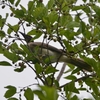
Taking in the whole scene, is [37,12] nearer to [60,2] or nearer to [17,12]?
[17,12]

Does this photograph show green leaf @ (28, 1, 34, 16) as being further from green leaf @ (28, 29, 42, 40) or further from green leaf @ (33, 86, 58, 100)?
green leaf @ (33, 86, 58, 100)

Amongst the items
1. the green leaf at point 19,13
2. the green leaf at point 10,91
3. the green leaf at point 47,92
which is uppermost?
the green leaf at point 19,13

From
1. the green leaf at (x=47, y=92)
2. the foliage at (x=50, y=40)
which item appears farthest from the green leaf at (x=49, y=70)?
the green leaf at (x=47, y=92)

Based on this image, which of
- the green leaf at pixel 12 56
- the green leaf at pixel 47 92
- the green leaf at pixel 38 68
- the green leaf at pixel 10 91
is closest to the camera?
the green leaf at pixel 47 92

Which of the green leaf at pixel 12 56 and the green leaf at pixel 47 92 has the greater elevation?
the green leaf at pixel 12 56

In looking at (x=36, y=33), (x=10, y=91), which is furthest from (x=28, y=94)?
(x=36, y=33)

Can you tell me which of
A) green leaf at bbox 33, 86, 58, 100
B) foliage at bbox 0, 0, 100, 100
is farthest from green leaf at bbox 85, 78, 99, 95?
green leaf at bbox 33, 86, 58, 100

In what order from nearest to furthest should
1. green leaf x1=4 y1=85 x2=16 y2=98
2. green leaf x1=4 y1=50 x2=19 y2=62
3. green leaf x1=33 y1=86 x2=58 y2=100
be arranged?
1. green leaf x1=33 y1=86 x2=58 y2=100
2. green leaf x1=4 y1=50 x2=19 y2=62
3. green leaf x1=4 y1=85 x2=16 y2=98

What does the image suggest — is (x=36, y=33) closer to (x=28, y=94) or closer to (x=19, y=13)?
(x=19, y=13)

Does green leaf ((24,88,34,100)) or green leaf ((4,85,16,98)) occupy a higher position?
green leaf ((4,85,16,98))

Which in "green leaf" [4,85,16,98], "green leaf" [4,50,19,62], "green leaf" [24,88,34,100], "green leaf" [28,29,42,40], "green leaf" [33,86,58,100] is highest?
"green leaf" [28,29,42,40]

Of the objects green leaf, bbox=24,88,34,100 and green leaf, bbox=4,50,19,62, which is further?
green leaf, bbox=4,50,19,62

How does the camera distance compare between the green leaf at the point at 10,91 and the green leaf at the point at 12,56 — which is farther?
the green leaf at the point at 10,91

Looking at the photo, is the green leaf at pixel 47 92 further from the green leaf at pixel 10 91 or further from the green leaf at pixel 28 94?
the green leaf at pixel 10 91
